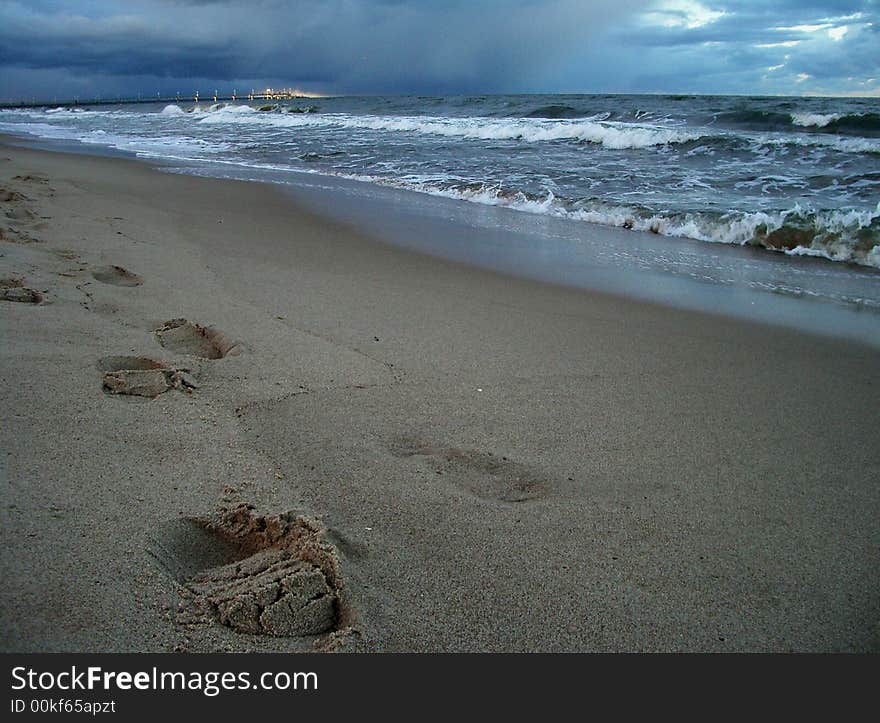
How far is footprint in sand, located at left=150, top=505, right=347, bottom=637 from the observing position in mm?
1426

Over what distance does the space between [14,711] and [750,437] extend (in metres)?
2.45

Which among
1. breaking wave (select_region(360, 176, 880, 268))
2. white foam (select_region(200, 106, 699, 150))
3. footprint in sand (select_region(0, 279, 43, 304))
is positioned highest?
white foam (select_region(200, 106, 699, 150))

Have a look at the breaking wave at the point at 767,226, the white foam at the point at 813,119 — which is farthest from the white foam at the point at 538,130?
the breaking wave at the point at 767,226

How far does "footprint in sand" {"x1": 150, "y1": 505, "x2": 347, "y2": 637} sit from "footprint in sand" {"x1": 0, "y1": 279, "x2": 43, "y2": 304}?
2.16m

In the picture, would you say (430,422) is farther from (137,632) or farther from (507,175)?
(507,175)

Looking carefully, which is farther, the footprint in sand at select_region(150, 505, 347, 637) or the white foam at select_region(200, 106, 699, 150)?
the white foam at select_region(200, 106, 699, 150)

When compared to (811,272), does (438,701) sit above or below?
below

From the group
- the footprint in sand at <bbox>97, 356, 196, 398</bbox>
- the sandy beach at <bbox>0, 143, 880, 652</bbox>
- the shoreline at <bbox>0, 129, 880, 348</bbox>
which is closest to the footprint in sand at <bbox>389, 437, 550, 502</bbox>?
the sandy beach at <bbox>0, 143, 880, 652</bbox>

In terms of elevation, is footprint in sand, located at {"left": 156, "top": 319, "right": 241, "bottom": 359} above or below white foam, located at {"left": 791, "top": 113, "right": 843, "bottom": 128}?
below

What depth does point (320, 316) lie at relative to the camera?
3.66m

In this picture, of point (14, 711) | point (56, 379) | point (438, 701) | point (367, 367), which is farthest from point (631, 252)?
point (14, 711)

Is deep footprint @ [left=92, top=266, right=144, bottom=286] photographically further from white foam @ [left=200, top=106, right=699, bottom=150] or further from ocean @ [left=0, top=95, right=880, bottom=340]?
white foam @ [left=200, top=106, right=699, bottom=150]

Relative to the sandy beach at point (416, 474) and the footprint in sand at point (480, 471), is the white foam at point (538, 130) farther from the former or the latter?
the footprint in sand at point (480, 471)

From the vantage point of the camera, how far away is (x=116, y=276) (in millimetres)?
4000
